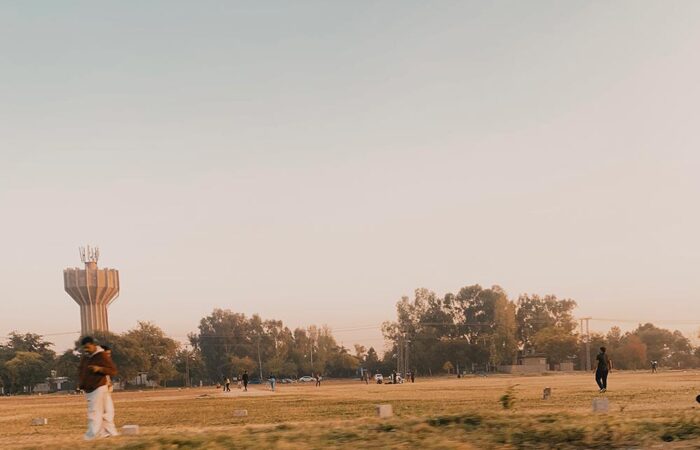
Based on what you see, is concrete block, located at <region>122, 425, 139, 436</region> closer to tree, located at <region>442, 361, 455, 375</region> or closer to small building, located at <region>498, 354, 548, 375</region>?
small building, located at <region>498, 354, 548, 375</region>

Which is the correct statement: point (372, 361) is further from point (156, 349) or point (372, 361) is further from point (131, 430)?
point (131, 430)

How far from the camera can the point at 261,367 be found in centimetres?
14975

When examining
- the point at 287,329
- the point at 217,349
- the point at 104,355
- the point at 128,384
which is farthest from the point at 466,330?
the point at 104,355

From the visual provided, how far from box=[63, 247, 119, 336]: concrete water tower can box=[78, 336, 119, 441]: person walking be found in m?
129

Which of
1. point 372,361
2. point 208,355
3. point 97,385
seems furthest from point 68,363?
point 97,385

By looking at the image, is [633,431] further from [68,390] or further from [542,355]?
[542,355]

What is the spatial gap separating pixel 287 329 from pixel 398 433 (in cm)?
15354

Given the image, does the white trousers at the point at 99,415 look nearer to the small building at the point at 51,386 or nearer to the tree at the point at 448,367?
the small building at the point at 51,386

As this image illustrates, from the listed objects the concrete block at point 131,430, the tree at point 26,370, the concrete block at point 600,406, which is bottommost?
the tree at point 26,370

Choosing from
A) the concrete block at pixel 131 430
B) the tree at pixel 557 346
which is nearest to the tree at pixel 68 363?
the tree at pixel 557 346

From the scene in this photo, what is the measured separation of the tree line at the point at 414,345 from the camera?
12606cm

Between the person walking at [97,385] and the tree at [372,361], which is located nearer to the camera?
the person walking at [97,385]

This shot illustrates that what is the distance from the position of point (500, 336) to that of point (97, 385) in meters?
128

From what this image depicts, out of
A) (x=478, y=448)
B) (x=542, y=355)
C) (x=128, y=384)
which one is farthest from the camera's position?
(x=542, y=355)
